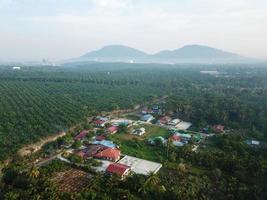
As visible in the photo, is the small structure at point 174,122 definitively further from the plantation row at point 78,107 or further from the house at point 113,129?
the house at point 113,129

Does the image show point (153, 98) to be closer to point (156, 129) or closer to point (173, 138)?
point (156, 129)

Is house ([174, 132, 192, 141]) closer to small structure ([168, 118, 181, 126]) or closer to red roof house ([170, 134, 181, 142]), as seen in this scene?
red roof house ([170, 134, 181, 142])

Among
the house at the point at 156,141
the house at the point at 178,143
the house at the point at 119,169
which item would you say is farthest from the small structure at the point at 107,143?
the house at the point at 178,143

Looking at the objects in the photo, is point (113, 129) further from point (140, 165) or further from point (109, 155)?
point (140, 165)

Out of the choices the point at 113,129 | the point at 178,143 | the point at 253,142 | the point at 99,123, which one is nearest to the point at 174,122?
the point at 178,143

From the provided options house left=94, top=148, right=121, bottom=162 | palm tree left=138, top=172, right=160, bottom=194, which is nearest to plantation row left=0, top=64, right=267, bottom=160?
house left=94, top=148, right=121, bottom=162

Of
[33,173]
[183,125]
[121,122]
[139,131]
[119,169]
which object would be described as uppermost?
[33,173]
